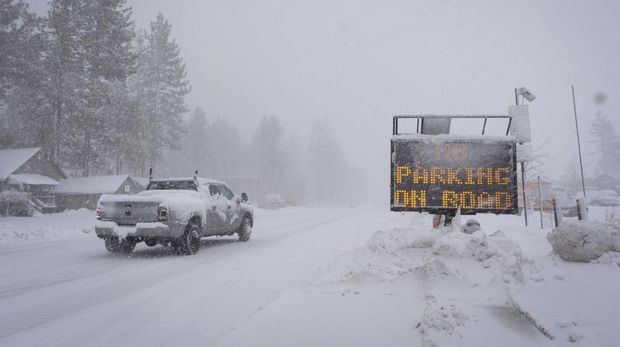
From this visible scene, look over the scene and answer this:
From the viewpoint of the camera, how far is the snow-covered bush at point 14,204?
26469 mm

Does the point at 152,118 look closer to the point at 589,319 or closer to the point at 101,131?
the point at 101,131

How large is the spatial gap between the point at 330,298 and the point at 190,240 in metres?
5.18

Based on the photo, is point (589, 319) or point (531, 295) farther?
point (531, 295)

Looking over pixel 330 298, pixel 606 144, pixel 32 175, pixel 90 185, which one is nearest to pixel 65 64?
pixel 32 175

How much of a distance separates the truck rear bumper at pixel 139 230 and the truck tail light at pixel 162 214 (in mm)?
103

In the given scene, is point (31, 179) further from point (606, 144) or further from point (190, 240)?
point (606, 144)

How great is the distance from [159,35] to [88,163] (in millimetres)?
19238

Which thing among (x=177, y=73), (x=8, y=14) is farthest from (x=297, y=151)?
(x=8, y=14)

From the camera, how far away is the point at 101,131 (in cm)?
3791

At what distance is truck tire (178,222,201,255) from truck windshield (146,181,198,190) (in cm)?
147

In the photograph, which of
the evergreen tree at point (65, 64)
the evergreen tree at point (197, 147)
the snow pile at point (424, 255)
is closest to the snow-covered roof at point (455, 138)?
the snow pile at point (424, 255)

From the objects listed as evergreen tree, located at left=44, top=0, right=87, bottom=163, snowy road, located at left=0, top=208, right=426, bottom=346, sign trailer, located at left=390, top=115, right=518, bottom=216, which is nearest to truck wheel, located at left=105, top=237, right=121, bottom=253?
snowy road, located at left=0, top=208, right=426, bottom=346

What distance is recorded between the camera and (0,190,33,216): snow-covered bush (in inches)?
1042

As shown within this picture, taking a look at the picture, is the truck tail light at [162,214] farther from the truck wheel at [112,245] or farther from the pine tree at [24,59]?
the pine tree at [24,59]
